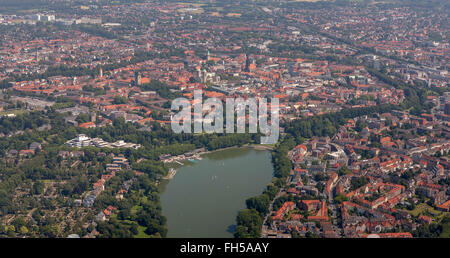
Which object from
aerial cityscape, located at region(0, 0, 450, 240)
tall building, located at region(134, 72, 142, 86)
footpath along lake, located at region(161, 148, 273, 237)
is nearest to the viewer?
footpath along lake, located at region(161, 148, 273, 237)

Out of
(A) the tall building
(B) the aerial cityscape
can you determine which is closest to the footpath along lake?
(B) the aerial cityscape

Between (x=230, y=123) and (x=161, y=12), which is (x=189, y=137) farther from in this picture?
(x=161, y=12)

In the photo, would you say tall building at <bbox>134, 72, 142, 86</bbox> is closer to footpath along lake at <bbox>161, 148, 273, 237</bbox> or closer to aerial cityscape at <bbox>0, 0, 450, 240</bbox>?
aerial cityscape at <bbox>0, 0, 450, 240</bbox>

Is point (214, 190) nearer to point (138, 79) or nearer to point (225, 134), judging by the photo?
point (225, 134)

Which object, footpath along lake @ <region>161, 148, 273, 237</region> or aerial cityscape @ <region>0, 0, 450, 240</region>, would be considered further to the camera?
aerial cityscape @ <region>0, 0, 450, 240</region>

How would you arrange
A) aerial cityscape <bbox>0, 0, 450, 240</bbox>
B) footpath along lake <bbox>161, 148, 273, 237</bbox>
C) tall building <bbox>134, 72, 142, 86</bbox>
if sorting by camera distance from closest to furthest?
footpath along lake <bbox>161, 148, 273, 237</bbox>, aerial cityscape <bbox>0, 0, 450, 240</bbox>, tall building <bbox>134, 72, 142, 86</bbox>
